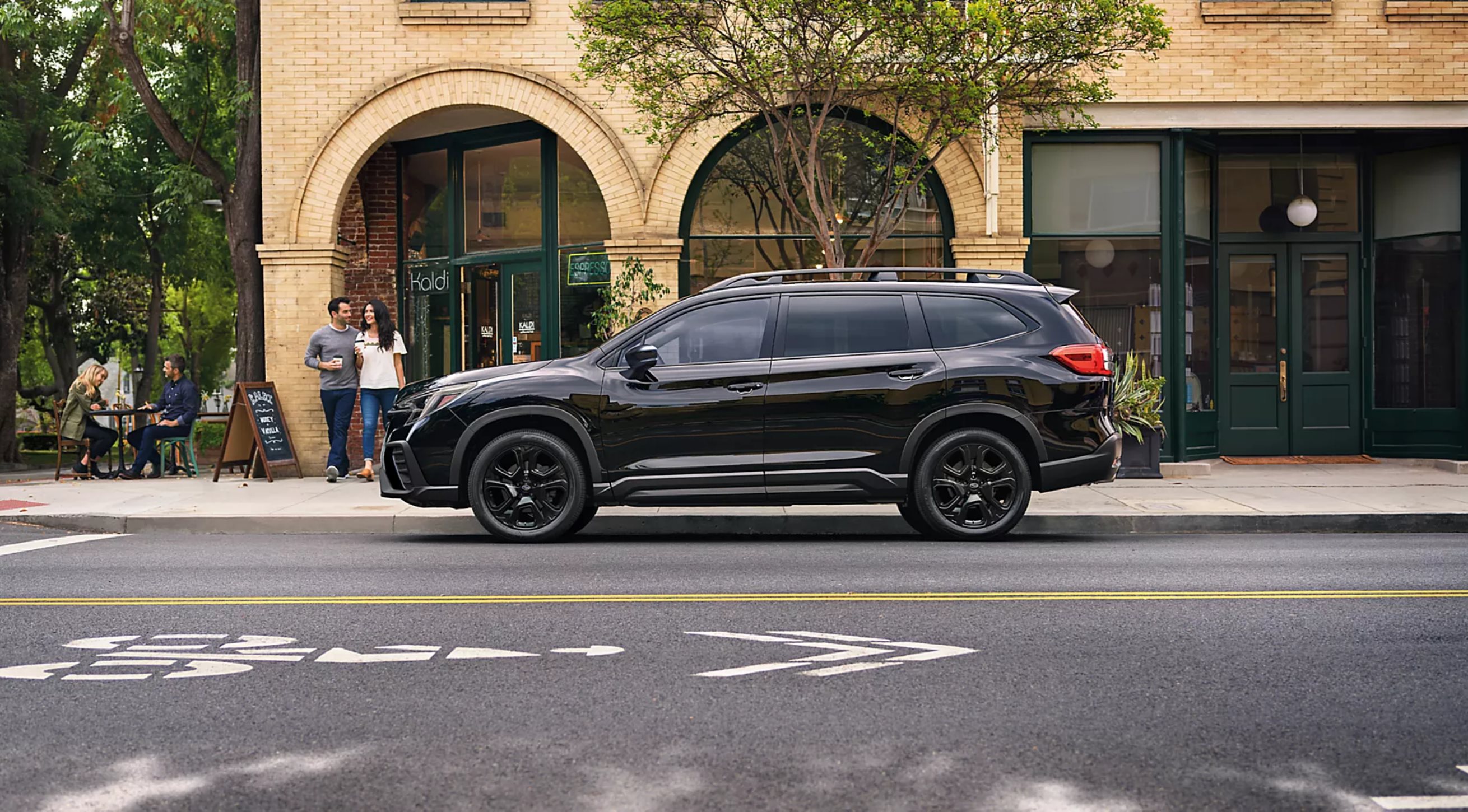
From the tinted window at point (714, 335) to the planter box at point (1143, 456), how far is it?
569 centimetres

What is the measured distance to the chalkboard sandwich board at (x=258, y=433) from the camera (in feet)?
50.7

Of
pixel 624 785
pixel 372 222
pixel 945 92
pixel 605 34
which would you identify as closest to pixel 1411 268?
pixel 945 92

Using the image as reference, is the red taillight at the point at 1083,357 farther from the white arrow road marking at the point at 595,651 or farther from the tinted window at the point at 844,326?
the white arrow road marking at the point at 595,651

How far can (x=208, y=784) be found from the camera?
4051 millimetres

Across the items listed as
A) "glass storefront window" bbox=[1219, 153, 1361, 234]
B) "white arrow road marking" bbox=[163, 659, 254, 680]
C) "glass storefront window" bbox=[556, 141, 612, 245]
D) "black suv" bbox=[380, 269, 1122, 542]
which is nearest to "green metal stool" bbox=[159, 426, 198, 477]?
"glass storefront window" bbox=[556, 141, 612, 245]

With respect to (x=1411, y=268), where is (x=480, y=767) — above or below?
below

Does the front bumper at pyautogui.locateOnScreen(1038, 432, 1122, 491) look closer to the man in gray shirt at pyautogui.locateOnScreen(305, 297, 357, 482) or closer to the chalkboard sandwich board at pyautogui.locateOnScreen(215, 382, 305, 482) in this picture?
the man in gray shirt at pyautogui.locateOnScreen(305, 297, 357, 482)

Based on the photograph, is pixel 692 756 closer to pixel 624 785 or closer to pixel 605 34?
pixel 624 785

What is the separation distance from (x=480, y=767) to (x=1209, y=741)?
2.28 meters

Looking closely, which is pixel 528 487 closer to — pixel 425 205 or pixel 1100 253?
pixel 1100 253

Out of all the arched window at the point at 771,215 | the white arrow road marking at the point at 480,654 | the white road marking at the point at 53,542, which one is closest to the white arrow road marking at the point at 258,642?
the white arrow road marking at the point at 480,654

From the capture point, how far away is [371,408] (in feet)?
49.3

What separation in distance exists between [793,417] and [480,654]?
14.8ft

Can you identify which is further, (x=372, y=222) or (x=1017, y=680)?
(x=372, y=222)
